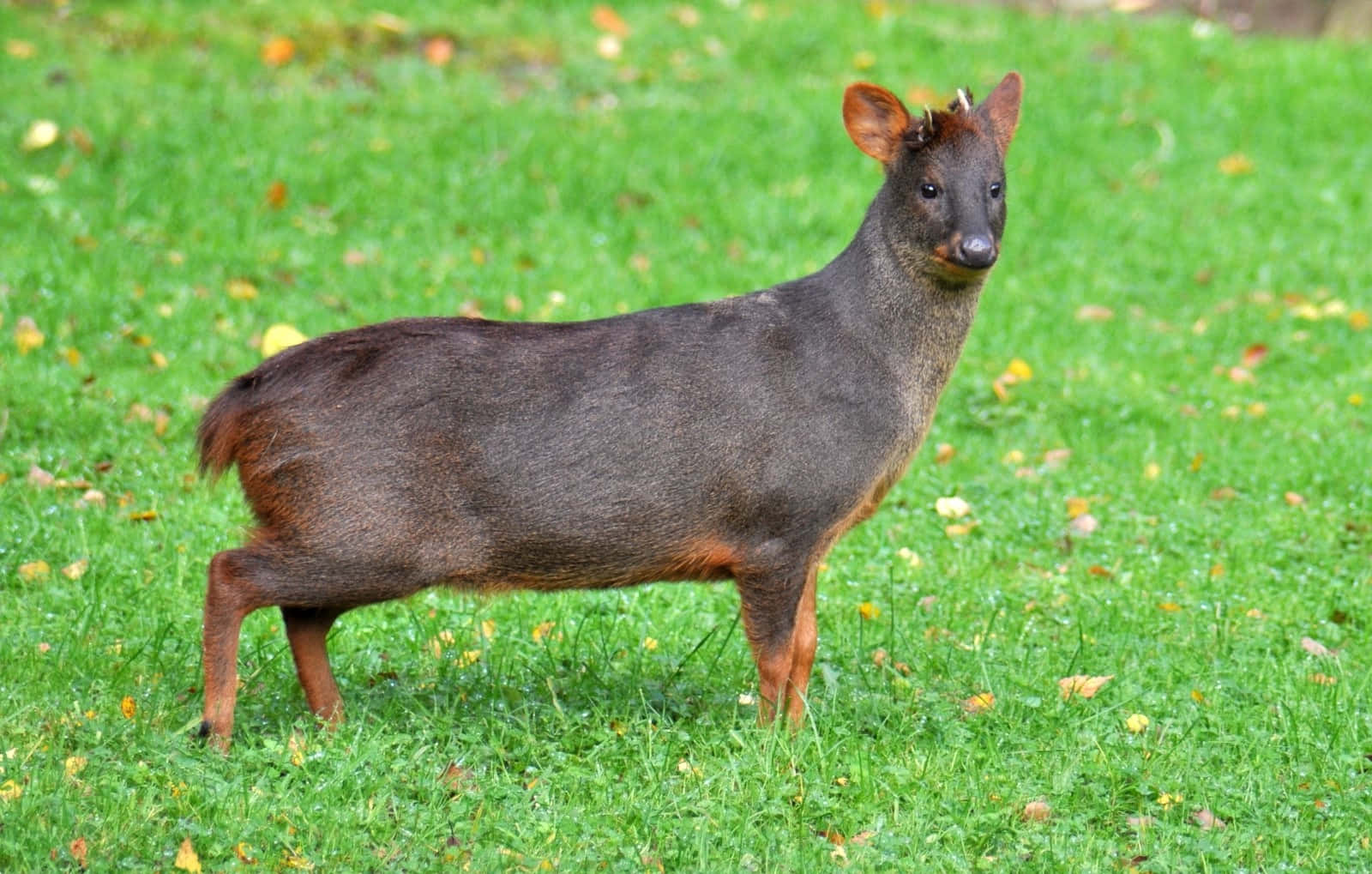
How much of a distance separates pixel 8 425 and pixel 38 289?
1.46m

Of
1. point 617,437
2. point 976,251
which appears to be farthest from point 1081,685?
point 617,437

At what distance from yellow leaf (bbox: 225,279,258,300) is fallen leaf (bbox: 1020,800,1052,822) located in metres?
5.58

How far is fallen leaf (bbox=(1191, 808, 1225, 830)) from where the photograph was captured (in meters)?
4.62

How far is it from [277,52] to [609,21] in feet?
8.77

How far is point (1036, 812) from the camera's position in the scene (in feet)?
15.4

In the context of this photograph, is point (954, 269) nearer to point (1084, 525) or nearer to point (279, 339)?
point (1084, 525)

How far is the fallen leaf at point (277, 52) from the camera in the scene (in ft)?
38.3

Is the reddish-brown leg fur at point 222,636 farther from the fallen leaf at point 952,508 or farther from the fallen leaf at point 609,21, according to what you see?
the fallen leaf at point 609,21

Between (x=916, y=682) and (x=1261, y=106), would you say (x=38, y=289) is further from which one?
(x=1261, y=106)

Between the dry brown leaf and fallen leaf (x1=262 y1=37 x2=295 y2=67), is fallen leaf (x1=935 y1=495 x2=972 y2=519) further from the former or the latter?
fallen leaf (x1=262 y1=37 x2=295 y2=67)

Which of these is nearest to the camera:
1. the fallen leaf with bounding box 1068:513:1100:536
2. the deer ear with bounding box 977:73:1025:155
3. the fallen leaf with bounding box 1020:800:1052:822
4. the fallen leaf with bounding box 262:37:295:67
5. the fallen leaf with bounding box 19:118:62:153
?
the fallen leaf with bounding box 1020:800:1052:822

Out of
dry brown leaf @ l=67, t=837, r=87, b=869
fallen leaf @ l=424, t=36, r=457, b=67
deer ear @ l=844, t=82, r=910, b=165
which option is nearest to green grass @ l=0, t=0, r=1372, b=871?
dry brown leaf @ l=67, t=837, r=87, b=869

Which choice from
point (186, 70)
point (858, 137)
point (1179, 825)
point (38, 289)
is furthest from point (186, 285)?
point (1179, 825)

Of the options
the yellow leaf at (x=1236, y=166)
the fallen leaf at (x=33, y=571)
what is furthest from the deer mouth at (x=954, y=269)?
the yellow leaf at (x=1236, y=166)
